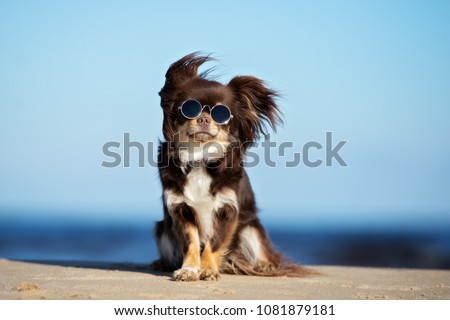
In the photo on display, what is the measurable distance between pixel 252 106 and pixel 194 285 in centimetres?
196

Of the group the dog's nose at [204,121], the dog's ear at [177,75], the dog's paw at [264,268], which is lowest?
the dog's paw at [264,268]

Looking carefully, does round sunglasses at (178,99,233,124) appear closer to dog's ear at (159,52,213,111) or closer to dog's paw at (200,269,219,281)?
dog's ear at (159,52,213,111)

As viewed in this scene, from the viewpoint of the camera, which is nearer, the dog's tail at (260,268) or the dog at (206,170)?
the dog at (206,170)

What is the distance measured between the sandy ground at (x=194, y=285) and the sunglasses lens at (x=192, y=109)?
1.40m

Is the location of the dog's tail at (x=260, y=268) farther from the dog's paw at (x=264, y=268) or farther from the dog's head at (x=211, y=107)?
the dog's head at (x=211, y=107)

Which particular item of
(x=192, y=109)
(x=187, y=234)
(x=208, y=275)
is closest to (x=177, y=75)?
(x=192, y=109)

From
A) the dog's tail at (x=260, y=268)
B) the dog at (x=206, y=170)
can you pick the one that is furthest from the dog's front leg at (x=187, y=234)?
the dog's tail at (x=260, y=268)

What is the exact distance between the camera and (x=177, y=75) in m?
6.56

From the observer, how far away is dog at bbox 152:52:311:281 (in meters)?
6.24

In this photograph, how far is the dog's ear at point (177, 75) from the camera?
6.46 m

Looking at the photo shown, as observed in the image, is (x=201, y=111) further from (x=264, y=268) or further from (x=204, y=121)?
(x=264, y=268)
